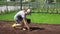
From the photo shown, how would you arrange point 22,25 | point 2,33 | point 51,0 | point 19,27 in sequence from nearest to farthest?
point 2,33 < point 22,25 < point 19,27 < point 51,0

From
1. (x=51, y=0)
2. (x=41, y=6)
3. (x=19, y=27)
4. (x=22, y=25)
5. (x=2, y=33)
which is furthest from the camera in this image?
(x=51, y=0)

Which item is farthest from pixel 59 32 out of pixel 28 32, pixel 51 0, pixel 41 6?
pixel 51 0

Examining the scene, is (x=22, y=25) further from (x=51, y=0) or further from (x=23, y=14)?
(x=51, y=0)

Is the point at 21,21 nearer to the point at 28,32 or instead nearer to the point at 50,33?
the point at 28,32

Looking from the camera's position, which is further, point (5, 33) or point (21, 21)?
point (21, 21)

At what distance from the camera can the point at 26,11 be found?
409 inches

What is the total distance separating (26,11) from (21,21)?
754mm

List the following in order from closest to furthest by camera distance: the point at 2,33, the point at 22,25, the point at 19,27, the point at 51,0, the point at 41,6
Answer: the point at 2,33, the point at 22,25, the point at 19,27, the point at 41,6, the point at 51,0

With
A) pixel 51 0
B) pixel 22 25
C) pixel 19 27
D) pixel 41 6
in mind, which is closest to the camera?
pixel 22 25

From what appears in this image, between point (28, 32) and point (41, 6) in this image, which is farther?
point (41, 6)

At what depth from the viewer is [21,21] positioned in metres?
10.9

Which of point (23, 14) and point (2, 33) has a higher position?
point (23, 14)

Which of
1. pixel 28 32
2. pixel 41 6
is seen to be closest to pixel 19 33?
pixel 28 32

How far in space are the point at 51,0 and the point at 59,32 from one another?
34.3m
